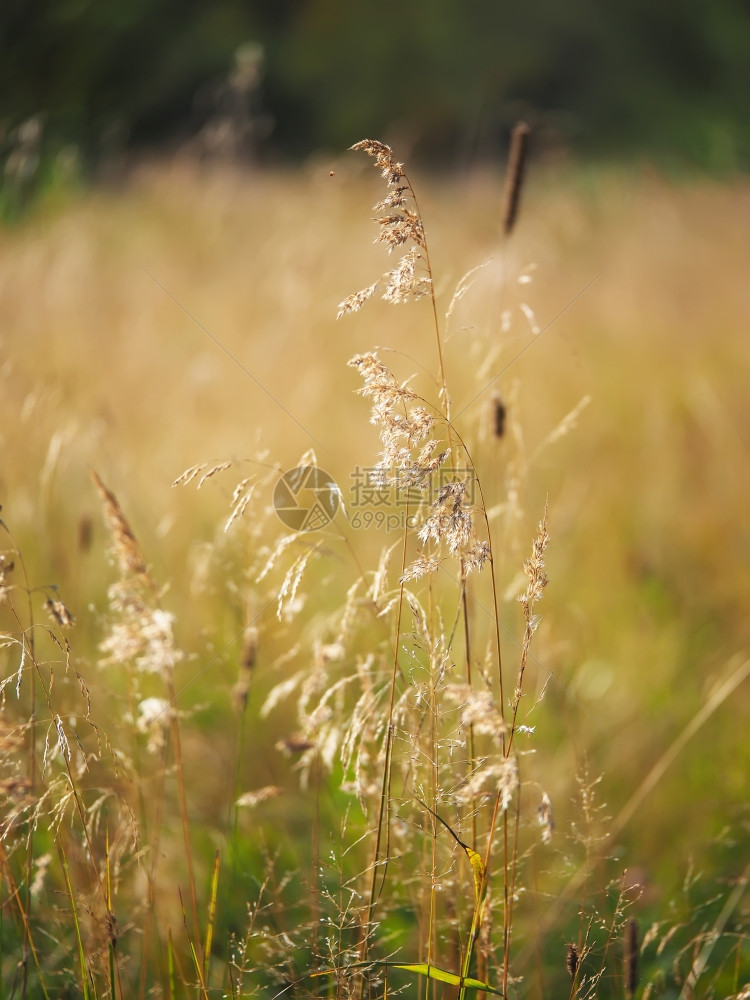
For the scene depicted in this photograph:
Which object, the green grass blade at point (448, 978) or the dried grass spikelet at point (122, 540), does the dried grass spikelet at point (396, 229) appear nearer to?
the dried grass spikelet at point (122, 540)

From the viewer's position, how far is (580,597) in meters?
2.07

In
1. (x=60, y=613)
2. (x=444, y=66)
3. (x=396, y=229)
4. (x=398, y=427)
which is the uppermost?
(x=444, y=66)

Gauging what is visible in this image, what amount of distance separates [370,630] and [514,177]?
114cm

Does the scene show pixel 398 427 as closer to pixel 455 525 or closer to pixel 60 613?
pixel 455 525

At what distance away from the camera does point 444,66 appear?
55.3ft

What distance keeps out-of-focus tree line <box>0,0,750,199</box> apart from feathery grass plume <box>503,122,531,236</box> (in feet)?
43.5

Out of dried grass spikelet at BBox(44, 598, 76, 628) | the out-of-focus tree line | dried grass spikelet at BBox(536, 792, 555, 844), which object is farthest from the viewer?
the out-of-focus tree line

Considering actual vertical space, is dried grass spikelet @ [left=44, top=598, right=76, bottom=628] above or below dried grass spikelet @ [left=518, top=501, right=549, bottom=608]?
below

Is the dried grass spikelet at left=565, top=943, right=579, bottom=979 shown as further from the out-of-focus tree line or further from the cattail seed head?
the out-of-focus tree line

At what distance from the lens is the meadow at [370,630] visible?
0.87m

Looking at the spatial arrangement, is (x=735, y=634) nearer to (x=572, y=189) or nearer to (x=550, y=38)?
(x=572, y=189)

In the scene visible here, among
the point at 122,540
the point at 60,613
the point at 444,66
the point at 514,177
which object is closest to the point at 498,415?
the point at 514,177

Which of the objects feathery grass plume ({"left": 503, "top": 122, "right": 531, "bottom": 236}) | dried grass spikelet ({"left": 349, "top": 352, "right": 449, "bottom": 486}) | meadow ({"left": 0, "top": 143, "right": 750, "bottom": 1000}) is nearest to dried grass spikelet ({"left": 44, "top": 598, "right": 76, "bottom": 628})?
meadow ({"left": 0, "top": 143, "right": 750, "bottom": 1000})

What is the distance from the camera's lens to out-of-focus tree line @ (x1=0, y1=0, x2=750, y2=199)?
1448 cm
